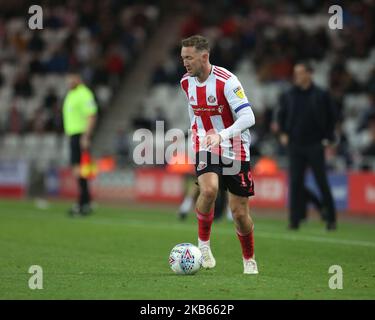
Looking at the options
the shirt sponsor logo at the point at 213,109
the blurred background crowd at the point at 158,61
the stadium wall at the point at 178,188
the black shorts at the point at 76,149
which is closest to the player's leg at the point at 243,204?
the shirt sponsor logo at the point at 213,109

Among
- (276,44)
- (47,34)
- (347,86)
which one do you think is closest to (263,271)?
(347,86)

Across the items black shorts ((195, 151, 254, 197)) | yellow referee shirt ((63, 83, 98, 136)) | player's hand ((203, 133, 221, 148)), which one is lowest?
black shorts ((195, 151, 254, 197))

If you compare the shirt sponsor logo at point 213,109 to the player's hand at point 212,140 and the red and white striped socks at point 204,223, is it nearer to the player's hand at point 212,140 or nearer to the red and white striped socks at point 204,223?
the player's hand at point 212,140

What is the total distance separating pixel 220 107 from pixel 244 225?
1.17m

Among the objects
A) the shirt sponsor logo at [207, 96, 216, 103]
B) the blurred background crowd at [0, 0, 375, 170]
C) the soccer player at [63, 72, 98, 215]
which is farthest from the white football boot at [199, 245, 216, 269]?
the blurred background crowd at [0, 0, 375, 170]

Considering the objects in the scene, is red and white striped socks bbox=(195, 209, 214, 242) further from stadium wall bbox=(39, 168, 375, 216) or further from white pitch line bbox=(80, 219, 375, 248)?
stadium wall bbox=(39, 168, 375, 216)

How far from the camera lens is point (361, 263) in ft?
34.2

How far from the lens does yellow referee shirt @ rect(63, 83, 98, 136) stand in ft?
57.4

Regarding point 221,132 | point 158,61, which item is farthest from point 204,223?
point 158,61

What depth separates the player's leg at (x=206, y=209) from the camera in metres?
9.32

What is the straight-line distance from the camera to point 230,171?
9.30 meters

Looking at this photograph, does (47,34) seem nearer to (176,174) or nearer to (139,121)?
(139,121)

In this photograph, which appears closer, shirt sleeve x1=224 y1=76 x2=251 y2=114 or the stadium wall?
shirt sleeve x1=224 y1=76 x2=251 y2=114

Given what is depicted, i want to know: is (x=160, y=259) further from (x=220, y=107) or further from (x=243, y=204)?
(x=220, y=107)
